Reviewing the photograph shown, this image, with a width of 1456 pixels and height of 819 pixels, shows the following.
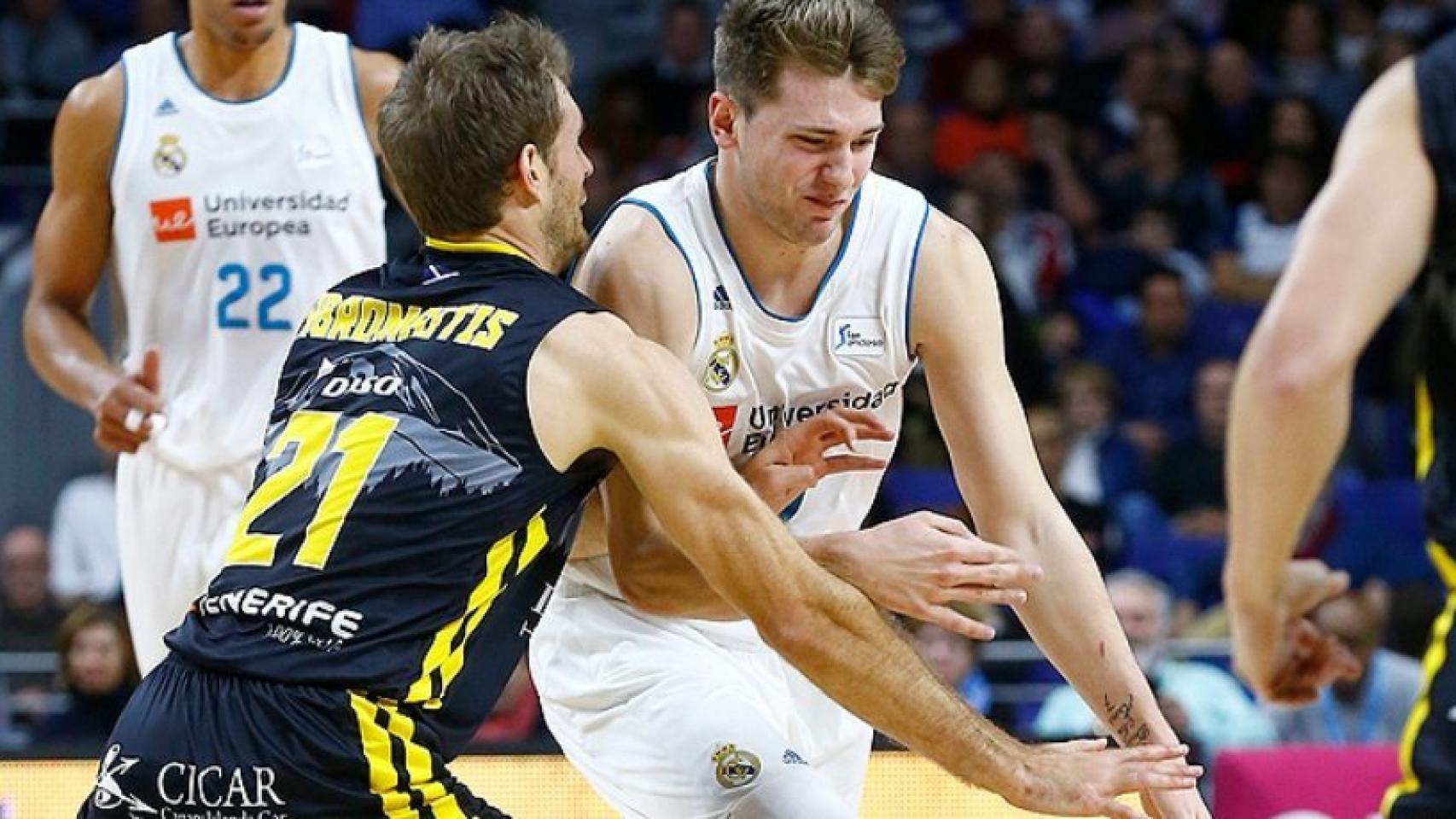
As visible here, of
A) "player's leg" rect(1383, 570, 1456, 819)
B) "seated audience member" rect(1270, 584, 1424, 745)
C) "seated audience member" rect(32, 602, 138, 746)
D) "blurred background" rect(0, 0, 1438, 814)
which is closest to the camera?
"player's leg" rect(1383, 570, 1456, 819)

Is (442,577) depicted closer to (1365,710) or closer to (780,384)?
(780,384)

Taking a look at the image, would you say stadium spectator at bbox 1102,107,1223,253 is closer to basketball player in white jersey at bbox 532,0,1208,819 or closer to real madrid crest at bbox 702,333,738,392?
basketball player in white jersey at bbox 532,0,1208,819

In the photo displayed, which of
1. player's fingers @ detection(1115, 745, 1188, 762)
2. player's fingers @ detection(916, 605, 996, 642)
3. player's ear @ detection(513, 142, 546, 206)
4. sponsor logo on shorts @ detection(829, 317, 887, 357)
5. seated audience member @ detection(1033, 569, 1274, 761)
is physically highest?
player's ear @ detection(513, 142, 546, 206)

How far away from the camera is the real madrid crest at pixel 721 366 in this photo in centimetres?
452

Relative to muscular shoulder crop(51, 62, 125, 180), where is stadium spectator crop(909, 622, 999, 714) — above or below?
below

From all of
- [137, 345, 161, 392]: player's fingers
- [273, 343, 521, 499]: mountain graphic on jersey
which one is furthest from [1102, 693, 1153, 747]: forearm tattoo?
[137, 345, 161, 392]: player's fingers

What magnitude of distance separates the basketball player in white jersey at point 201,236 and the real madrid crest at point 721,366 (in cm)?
170

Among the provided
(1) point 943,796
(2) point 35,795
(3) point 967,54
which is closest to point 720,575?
(1) point 943,796

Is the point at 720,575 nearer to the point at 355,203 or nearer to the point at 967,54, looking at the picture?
the point at 355,203

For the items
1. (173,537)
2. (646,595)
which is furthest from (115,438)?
(646,595)

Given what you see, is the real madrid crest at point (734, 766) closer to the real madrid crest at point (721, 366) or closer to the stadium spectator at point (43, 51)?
the real madrid crest at point (721, 366)

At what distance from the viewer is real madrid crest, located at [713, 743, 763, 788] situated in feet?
13.5

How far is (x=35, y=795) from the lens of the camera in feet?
19.4

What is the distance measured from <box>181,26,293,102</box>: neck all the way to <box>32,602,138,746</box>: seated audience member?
9.71 ft
